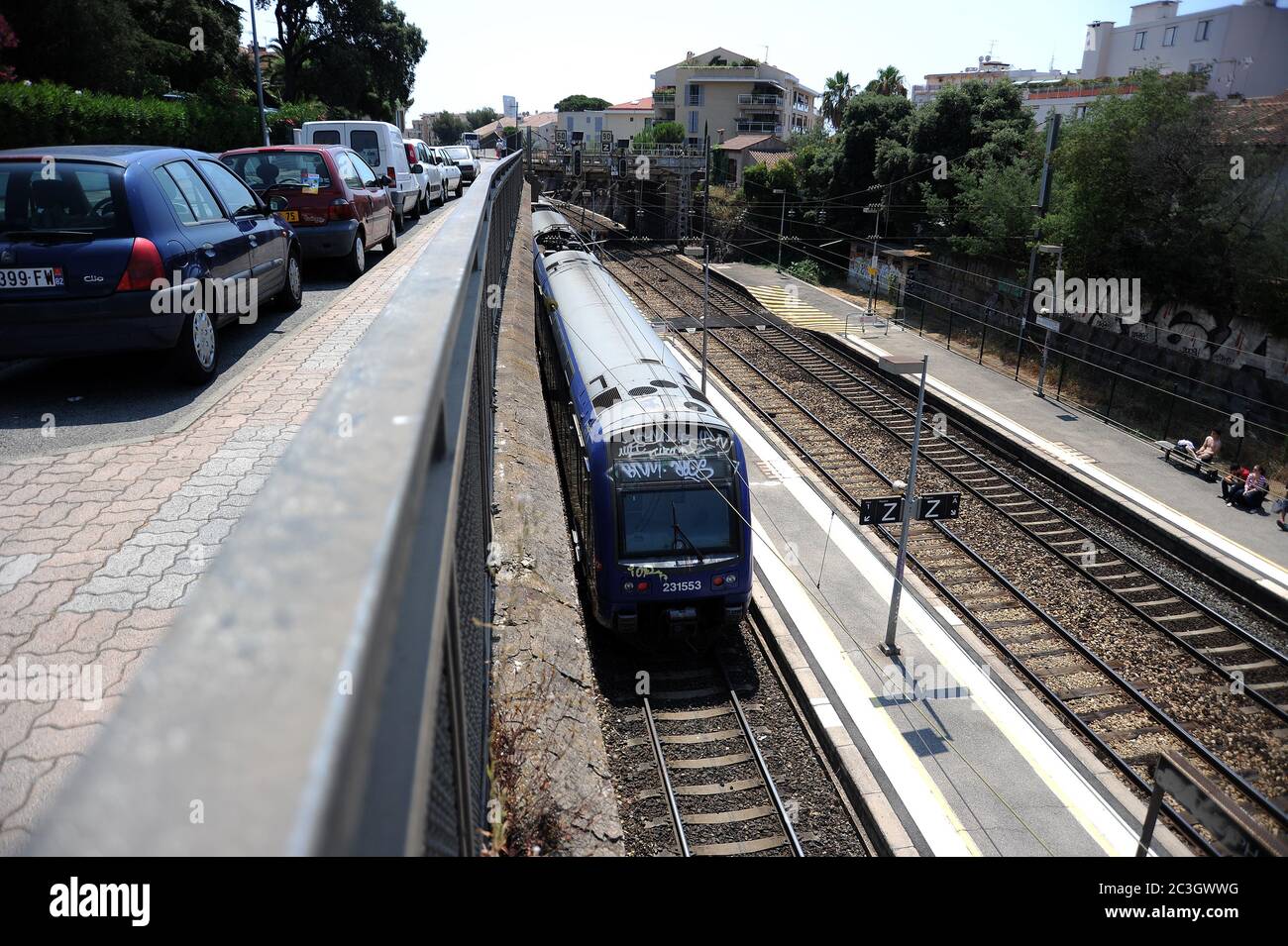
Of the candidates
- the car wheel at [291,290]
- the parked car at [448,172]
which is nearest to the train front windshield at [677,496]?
the car wheel at [291,290]

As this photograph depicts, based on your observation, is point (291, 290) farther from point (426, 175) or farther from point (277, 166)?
point (426, 175)

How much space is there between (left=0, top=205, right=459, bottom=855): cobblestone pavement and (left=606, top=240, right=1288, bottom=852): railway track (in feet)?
37.3

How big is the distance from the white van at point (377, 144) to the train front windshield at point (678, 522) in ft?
32.6

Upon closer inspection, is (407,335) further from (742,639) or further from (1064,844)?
(742,639)

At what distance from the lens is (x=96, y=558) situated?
4094 mm

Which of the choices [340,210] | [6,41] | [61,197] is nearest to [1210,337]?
[340,210]

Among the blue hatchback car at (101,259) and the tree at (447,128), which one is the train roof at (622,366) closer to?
the blue hatchback car at (101,259)

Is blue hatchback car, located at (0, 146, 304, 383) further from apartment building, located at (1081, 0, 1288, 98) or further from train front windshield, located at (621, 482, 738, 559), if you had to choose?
apartment building, located at (1081, 0, 1288, 98)

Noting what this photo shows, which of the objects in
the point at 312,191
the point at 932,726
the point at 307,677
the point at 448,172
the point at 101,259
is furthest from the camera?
the point at 448,172

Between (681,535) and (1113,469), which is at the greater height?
(681,535)

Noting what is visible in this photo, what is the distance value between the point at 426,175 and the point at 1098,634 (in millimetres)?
18897

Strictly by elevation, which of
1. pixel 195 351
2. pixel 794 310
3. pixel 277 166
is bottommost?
pixel 794 310

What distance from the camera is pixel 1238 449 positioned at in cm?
2302
